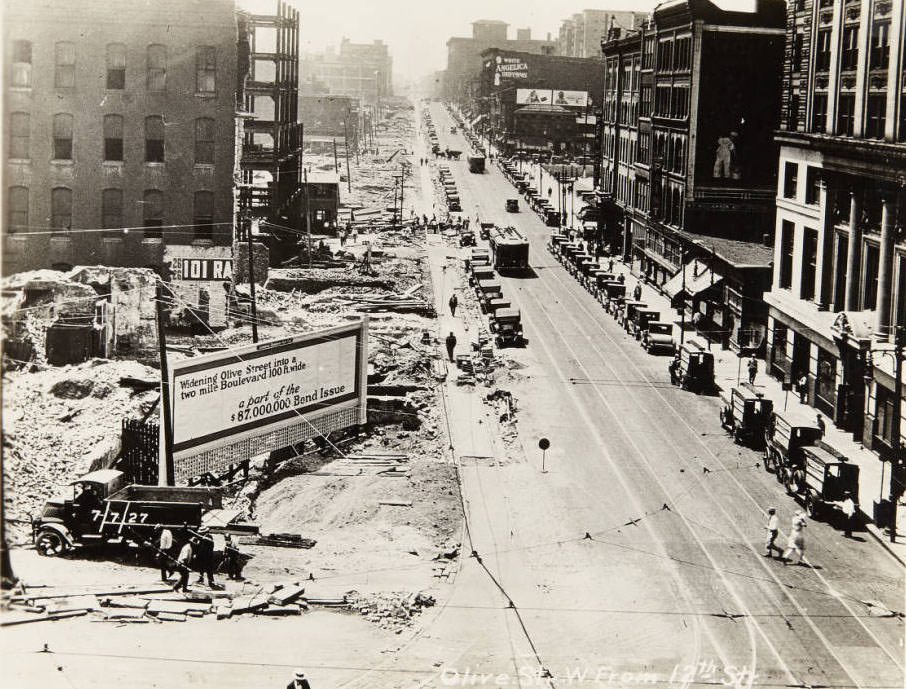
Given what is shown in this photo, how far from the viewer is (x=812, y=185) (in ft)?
154

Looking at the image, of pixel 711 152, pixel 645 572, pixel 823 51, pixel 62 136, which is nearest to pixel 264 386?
pixel 645 572

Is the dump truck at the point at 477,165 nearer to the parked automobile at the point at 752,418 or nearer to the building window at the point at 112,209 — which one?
the building window at the point at 112,209

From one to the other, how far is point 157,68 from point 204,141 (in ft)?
14.1

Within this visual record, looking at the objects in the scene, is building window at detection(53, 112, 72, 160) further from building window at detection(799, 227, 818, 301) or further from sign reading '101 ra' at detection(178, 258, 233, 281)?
building window at detection(799, 227, 818, 301)

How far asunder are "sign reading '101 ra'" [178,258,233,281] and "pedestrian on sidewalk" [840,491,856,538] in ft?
114

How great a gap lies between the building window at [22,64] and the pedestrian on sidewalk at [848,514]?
42.9 meters

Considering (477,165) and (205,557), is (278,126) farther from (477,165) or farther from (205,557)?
(205,557)

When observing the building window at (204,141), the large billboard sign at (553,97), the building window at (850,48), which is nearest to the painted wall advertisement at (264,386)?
the building window at (850,48)

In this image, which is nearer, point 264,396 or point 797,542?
point 797,542

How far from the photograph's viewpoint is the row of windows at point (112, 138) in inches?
2103

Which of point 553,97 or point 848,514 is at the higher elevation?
point 553,97

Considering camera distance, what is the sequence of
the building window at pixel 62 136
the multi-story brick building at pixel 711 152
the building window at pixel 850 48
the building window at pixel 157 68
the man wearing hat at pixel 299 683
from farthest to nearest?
the multi-story brick building at pixel 711 152, the building window at pixel 157 68, the building window at pixel 62 136, the building window at pixel 850 48, the man wearing hat at pixel 299 683

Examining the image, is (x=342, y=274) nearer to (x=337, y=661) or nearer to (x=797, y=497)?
(x=797, y=497)

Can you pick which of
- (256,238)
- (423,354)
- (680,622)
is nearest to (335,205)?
(256,238)
